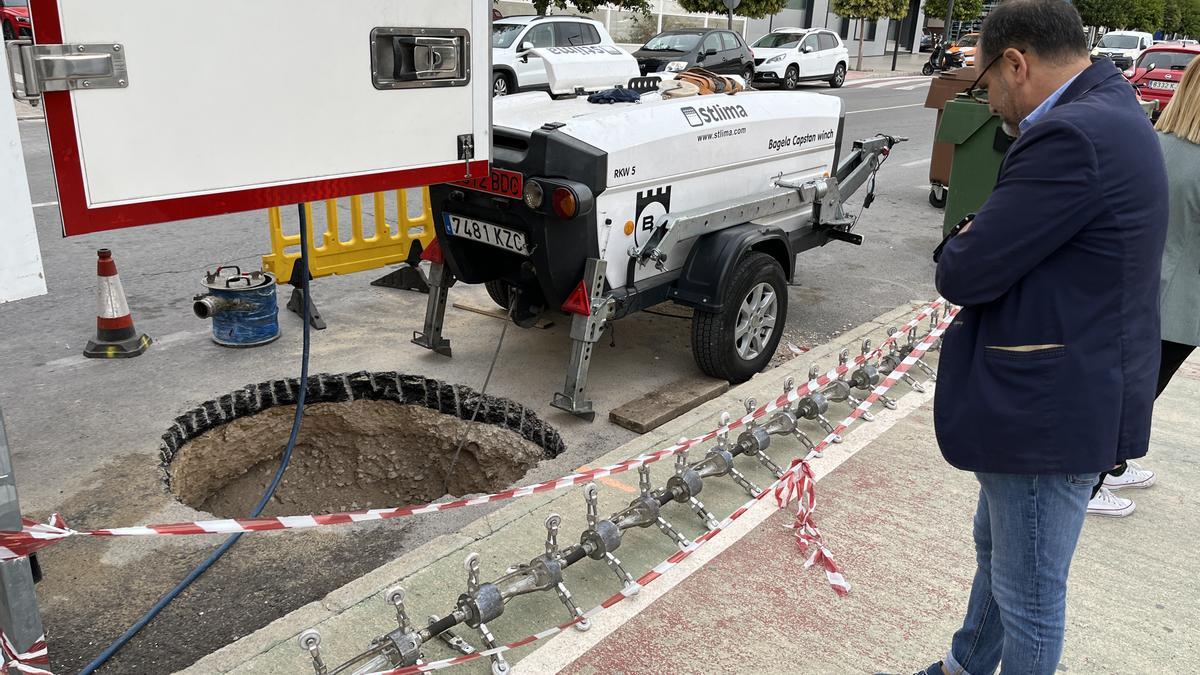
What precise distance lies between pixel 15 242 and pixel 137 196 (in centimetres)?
32

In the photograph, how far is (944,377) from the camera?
89.9 inches

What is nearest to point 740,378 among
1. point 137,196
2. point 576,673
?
point 576,673

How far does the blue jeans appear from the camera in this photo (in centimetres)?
219

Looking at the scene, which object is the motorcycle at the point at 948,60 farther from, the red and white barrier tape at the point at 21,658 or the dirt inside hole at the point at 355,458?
the red and white barrier tape at the point at 21,658

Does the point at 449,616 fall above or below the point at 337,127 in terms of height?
below

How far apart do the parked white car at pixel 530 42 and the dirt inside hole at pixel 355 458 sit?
12067mm

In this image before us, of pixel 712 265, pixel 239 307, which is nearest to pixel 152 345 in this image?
pixel 239 307

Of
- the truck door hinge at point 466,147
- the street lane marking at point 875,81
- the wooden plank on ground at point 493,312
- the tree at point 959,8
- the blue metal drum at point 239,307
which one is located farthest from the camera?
the tree at point 959,8

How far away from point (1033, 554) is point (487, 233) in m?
3.42

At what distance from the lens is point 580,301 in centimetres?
475

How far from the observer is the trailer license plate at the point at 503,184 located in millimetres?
4609

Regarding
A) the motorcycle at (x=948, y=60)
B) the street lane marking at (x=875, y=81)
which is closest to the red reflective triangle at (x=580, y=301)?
the street lane marking at (x=875, y=81)

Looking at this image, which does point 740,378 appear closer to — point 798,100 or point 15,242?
point 798,100

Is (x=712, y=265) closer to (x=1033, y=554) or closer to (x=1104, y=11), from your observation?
(x=1033, y=554)
